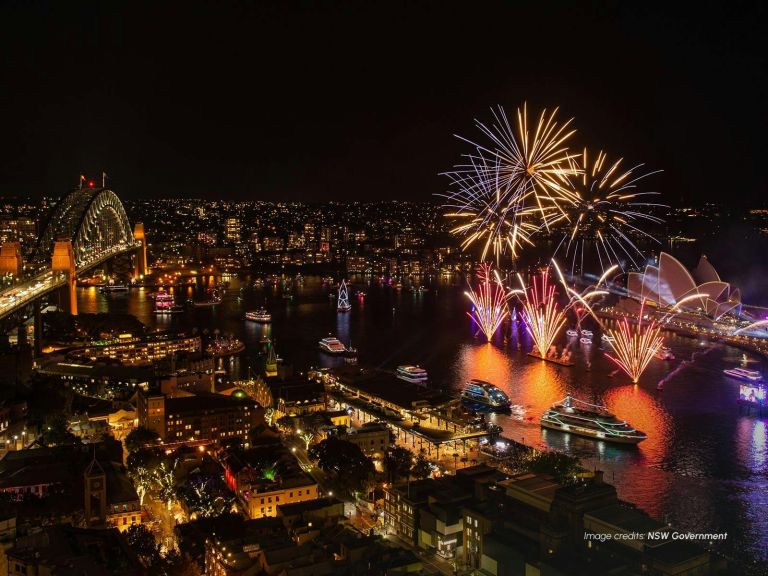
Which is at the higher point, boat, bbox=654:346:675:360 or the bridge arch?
the bridge arch

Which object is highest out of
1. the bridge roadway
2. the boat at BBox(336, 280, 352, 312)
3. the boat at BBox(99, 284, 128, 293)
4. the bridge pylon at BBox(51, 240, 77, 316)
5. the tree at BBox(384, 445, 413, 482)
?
the bridge pylon at BBox(51, 240, 77, 316)

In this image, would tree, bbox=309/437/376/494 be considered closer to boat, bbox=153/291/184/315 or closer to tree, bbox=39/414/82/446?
tree, bbox=39/414/82/446

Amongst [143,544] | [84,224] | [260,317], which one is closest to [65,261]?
[84,224]

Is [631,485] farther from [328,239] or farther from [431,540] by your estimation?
[328,239]

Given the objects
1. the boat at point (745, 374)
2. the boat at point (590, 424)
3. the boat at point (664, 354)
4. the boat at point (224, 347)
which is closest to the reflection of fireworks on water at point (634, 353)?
the boat at point (664, 354)

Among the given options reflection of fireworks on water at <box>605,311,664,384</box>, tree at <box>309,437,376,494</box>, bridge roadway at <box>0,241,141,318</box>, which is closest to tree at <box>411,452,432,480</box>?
tree at <box>309,437,376,494</box>

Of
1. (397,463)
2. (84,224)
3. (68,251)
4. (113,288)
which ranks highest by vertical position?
(84,224)

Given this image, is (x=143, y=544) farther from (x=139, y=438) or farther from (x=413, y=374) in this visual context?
(x=413, y=374)
